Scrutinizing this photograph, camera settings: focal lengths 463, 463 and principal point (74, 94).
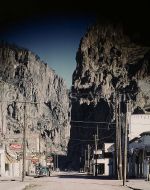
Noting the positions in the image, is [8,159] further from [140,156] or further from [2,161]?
[140,156]

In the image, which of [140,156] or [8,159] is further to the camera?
[8,159]

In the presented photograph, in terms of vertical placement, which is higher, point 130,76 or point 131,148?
point 130,76

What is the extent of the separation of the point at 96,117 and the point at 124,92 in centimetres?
1693

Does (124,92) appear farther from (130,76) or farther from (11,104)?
(11,104)

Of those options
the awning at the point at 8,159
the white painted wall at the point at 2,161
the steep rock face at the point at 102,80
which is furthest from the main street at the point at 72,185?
the steep rock face at the point at 102,80

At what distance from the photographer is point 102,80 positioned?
17162 cm

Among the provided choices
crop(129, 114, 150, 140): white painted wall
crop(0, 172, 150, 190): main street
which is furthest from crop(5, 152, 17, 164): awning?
crop(0, 172, 150, 190): main street

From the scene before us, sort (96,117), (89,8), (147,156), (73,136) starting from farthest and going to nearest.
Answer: (73,136) → (96,117) → (147,156) → (89,8)

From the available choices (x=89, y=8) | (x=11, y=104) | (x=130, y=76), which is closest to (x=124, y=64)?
(x=130, y=76)

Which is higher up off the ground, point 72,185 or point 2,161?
point 72,185

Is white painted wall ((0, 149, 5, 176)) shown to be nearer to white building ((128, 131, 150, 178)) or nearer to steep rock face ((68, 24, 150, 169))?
white building ((128, 131, 150, 178))

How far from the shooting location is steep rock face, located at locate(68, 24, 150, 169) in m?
153

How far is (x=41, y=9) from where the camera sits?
12.1 metres

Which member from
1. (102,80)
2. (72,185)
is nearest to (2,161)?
(72,185)
